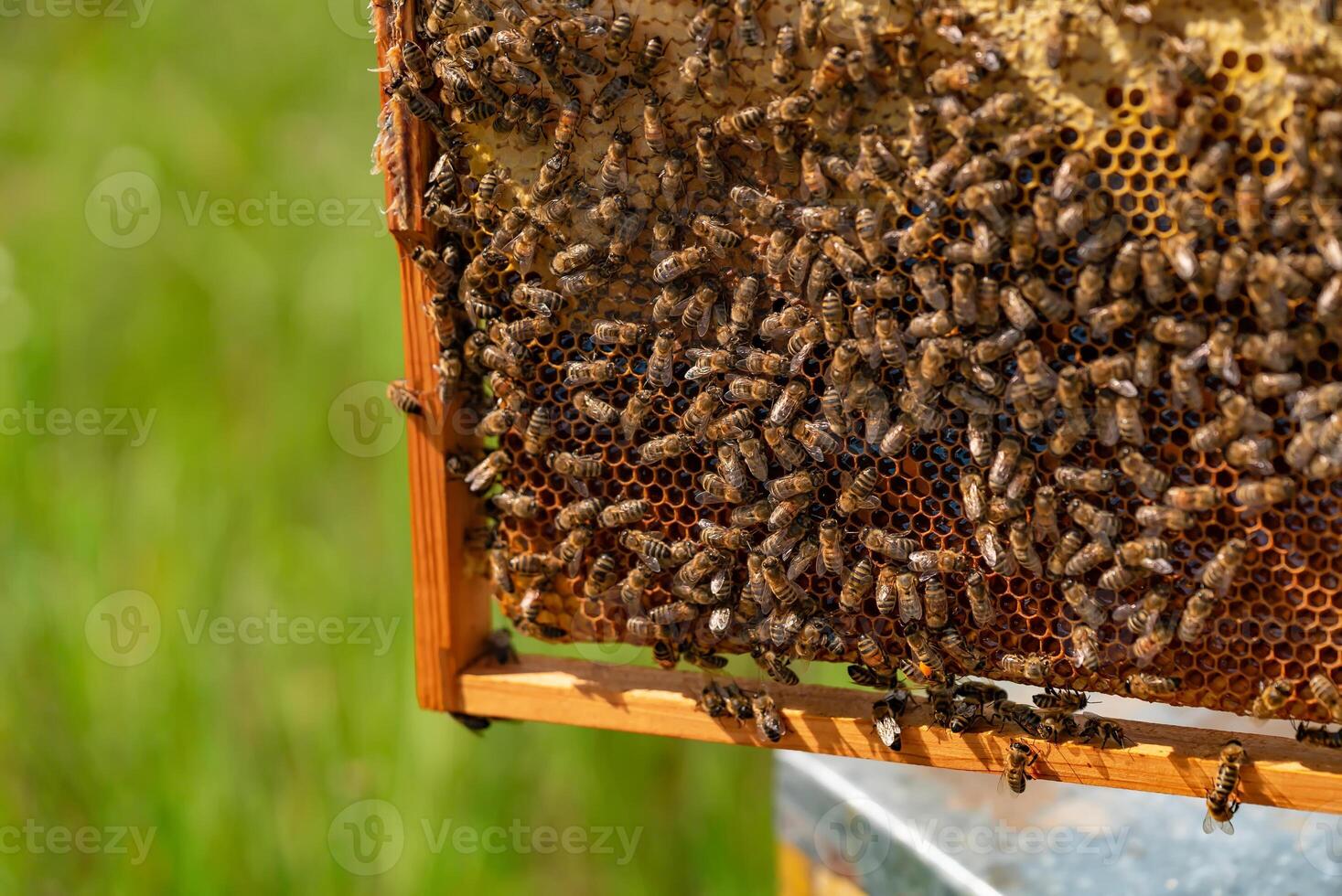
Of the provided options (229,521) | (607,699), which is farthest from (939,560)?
(229,521)

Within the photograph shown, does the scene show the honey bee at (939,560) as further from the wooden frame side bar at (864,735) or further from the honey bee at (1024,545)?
the wooden frame side bar at (864,735)

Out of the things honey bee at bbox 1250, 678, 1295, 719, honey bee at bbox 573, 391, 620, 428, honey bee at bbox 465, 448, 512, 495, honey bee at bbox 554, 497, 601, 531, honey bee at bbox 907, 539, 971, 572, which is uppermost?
honey bee at bbox 573, 391, 620, 428

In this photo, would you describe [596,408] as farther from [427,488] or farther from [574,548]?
[427,488]

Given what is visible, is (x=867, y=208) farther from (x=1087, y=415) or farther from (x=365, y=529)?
(x=365, y=529)

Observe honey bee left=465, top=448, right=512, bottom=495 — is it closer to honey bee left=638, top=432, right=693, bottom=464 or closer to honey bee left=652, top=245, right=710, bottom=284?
honey bee left=638, top=432, right=693, bottom=464

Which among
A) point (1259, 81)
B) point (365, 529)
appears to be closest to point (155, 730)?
point (365, 529)

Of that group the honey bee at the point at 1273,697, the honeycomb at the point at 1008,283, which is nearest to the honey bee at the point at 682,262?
the honeycomb at the point at 1008,283

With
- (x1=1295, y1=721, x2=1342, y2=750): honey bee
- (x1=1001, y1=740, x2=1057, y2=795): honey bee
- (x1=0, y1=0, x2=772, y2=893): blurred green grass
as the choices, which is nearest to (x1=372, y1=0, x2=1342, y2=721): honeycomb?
(x1=1295, y1=721, x2=1342, y2=750): honey bee

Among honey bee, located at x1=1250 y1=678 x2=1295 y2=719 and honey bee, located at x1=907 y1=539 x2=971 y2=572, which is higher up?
honey bee, located at x1=907 y1=539 x2=971 y2=572
